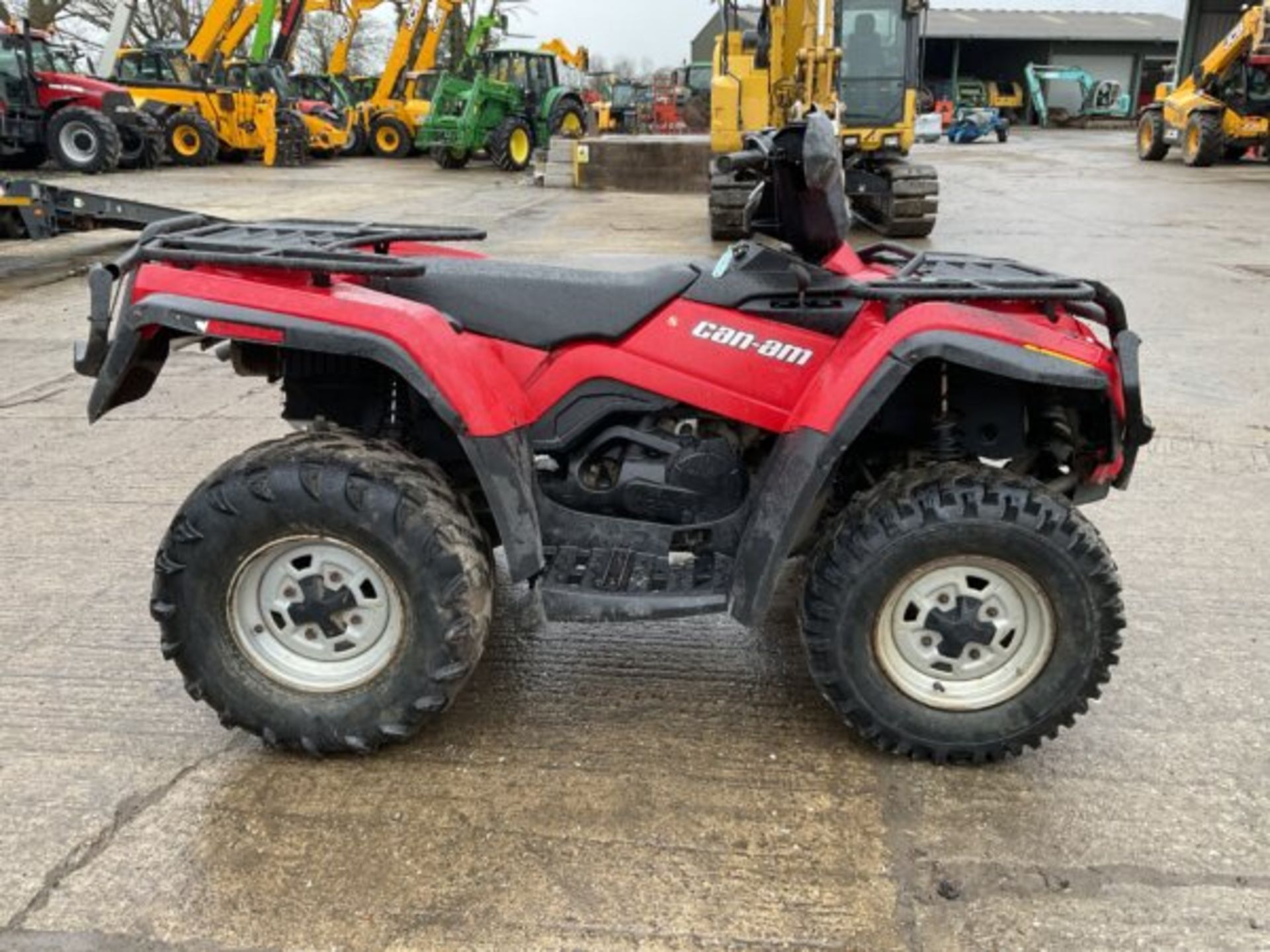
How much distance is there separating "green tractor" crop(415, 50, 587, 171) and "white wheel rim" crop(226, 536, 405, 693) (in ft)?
79.9

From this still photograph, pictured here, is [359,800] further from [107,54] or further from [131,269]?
[107,54]

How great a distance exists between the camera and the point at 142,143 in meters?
23.3

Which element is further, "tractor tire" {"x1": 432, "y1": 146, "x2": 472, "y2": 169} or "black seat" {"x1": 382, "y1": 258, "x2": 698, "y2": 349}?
"tractor tire" {"x1": 432, "y1": 146, "x2": 472, "y2": 169}

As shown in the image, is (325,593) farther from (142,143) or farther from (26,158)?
(142,143)

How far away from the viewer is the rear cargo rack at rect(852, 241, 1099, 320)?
2.77 m

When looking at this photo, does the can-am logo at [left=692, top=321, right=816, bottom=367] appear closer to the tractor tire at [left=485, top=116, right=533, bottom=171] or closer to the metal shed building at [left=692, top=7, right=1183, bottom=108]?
the tractor tire at [left=485, top=116, right=533, bottom=171]

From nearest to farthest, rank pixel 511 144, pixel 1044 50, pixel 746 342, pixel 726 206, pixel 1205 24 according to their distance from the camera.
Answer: pixel 746 342, pixel 726 206, pixel 511 144, pixel 1205 24, pixel 1044 50

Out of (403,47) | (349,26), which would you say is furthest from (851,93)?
(349,26)

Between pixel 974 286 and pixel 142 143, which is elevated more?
pixel 974 286

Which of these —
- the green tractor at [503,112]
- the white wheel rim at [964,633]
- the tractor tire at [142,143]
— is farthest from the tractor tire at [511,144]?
the white wheel rim at [964,633]

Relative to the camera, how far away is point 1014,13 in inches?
2611

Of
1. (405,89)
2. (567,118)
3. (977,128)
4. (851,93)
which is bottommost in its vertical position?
(977,128)

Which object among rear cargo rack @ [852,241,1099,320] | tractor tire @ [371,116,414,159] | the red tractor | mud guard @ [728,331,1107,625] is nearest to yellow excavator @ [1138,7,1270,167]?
tractor tire @ [371,116,414,159]

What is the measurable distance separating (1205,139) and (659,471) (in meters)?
25.7
